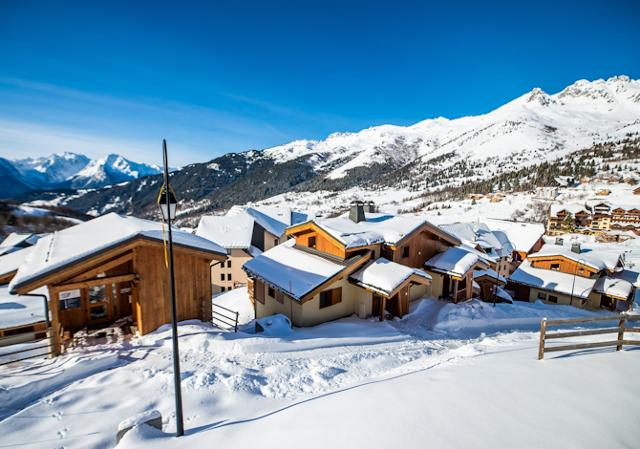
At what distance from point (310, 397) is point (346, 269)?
405 inches

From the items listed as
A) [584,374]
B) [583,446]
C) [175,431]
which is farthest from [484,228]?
[175,431]

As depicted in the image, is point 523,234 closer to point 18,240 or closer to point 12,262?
point 12,262

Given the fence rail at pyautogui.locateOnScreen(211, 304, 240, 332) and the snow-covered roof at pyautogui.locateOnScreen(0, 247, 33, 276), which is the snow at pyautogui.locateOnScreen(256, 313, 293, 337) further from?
the snow-covered roof at pyautogui.locateOnScreen(0, 247, 33, 276)

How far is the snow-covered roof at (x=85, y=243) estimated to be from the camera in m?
10.0

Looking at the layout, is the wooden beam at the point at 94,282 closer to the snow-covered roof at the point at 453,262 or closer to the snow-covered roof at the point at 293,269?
the snow-covered roof at the point at 293,269

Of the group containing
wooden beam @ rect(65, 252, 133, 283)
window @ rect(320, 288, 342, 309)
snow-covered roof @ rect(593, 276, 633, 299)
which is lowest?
snow-covered roof @ rect(593, 276, 633, 299)

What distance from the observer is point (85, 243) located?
38.3 feet

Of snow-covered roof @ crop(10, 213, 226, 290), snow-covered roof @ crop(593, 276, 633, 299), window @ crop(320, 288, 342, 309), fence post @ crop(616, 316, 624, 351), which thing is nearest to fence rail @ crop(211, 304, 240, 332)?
snow-covered roof @ crop(10, 213, 226, 290)

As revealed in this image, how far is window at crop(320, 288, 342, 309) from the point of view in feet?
59.1

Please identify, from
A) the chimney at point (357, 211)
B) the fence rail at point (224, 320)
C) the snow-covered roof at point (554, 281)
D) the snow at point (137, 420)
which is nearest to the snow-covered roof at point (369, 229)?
the chimney at point (357, 211)

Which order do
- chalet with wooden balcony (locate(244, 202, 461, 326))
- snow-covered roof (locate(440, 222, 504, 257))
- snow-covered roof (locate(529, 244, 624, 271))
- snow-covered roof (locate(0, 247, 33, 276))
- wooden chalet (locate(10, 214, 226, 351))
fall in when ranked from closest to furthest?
wooden chalet (locate(10, 214, 226, 351)) < chalet with wooden balcony (locate(244, 202, 461, 326)) < snow-covered roof (locate(0, 247, 33, 276)) < snow-covered roof (locate(529, 244, 624, 271)) < snow-covered roof (locate(440, 222, 504, 257))

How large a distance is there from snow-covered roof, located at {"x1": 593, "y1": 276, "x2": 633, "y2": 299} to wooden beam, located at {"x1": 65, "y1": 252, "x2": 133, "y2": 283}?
42.1 meters

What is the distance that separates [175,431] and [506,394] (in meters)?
7.46

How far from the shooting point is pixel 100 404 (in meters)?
7.46
